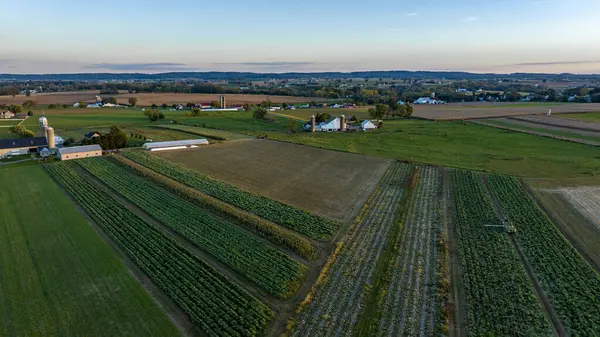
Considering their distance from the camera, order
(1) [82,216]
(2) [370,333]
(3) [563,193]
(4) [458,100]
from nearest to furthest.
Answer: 1. (2) [370,333]
2. (1) [82,216]
3. (3) [563,193]
4. (4) [458,100]

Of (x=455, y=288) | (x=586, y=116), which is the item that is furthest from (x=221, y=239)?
(x=586, y=116)

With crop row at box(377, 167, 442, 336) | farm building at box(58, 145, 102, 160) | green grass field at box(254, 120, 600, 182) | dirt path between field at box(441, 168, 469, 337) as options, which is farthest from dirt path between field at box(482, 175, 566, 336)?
farm building at box(58, 145, 102, 160)

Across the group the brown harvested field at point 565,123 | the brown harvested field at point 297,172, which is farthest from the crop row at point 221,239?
the brown harvested field at point 565,123

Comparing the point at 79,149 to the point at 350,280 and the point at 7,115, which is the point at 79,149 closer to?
the point at 350,280

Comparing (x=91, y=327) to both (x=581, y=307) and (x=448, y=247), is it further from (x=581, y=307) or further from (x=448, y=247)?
(x=581, y=307)

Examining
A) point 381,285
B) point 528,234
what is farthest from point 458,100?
point 381,285
